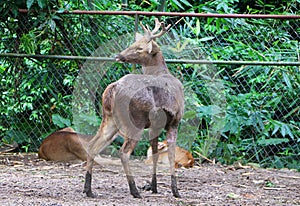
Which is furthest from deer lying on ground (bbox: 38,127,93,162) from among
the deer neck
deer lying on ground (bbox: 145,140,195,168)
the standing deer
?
the standing deer

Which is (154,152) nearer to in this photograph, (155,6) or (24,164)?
(24,164)

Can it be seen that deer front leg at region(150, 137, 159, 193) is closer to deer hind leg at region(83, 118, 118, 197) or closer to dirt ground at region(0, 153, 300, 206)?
dirt ground at region(0, 153, 300, 206)

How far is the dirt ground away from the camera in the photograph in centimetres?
492

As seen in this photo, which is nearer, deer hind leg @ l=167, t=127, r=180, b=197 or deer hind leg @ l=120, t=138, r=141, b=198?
deer hind leg @ l=120, t=138, r=141, b=198

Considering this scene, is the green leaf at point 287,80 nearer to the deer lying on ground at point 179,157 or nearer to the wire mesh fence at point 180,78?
the wire mesh fence at point 180,78

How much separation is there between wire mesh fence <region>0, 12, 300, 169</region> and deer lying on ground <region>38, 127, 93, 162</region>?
6.9 inches

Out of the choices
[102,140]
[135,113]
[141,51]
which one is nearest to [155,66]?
[141,51]

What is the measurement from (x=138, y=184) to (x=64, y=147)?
170 centimetres

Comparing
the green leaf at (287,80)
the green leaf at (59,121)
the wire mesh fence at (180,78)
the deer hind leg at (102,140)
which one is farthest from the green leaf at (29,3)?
the green leaf at (287,80)

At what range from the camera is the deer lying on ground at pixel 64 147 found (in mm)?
7188

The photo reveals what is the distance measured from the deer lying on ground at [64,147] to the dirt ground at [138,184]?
150 mm

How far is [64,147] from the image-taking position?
7258mm

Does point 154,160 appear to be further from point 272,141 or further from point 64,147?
point 272,141

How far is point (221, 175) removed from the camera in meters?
6.65
